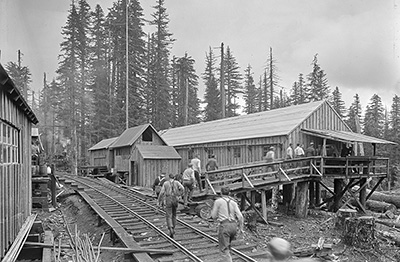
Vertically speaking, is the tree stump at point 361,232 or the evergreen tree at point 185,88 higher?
the evergreen tree at point 185,88

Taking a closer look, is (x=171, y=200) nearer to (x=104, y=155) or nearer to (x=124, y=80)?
(x=104, y=155)

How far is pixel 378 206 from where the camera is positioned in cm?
2264

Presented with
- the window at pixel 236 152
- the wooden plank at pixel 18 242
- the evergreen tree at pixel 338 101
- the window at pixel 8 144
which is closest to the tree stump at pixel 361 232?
the wooden plank at pixel 18 242

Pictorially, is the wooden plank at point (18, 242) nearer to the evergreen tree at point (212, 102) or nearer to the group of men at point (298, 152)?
the group of men at point (298, 152)

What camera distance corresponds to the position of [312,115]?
23516mm

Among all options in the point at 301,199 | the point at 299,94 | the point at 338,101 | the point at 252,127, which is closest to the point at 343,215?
the point at 301,199

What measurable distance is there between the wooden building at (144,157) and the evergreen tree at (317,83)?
30.1m

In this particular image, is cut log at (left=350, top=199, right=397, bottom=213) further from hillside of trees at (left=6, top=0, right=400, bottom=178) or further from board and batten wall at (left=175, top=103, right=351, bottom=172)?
hillside of trees at (left=6, top=0, right=400, bottom=178)

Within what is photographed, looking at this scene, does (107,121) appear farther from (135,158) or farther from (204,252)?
(204,252)

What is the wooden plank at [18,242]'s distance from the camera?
6.77 m

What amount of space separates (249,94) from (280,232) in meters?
54.2

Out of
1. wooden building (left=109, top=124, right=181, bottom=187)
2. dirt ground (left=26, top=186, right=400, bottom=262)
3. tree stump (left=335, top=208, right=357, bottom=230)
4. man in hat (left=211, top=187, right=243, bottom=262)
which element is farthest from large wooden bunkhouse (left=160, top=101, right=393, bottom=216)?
man in hat (left=211, top=187, right=243, bottom=262)

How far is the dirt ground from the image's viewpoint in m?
11.8

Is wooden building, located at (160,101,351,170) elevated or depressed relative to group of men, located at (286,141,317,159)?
elevated
